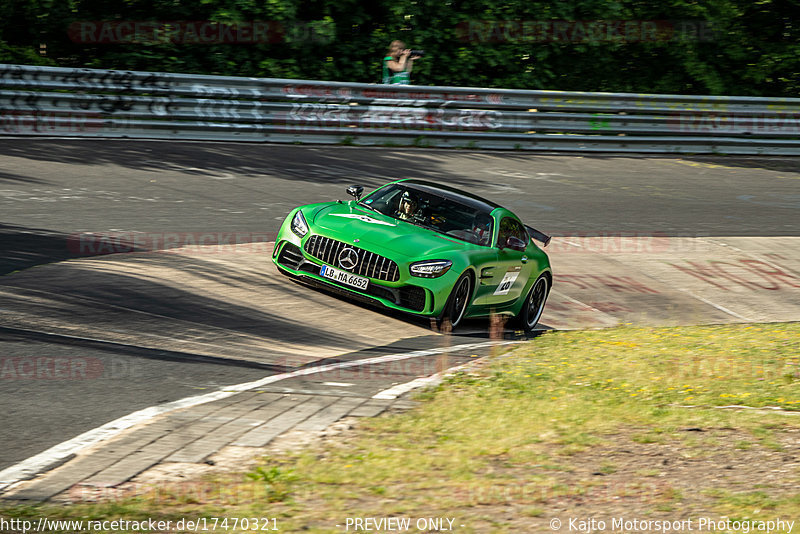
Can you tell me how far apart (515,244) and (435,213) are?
966mm

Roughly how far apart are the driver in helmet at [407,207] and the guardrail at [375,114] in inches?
357

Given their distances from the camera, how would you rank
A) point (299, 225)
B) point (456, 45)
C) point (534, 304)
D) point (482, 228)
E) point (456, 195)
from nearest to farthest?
1. point (299, 225)
2. point (482, 228)
3. point (456, 195)
4. point (534, 304)
5. point (456, 45)

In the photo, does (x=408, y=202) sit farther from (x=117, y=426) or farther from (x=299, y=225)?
(x=117, y=426)

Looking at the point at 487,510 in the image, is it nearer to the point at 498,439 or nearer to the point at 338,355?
the point at 498,439

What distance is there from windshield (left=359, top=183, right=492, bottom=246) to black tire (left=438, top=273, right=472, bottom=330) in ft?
2.05

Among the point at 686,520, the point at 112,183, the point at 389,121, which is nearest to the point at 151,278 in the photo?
the point at 112,183

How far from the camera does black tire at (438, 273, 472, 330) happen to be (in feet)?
33.3

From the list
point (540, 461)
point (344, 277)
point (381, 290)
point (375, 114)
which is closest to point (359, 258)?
point (344, 277)

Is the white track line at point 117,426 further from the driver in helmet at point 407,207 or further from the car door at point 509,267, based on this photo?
the driver in helmet at point 407,207

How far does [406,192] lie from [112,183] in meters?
6.01

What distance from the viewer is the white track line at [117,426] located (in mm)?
5270

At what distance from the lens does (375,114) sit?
20812 mm

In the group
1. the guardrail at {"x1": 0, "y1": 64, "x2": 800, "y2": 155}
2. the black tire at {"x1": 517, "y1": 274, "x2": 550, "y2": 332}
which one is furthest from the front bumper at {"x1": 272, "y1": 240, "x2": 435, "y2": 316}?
the guardrail at {"x1": 0, "y1": 64, "x2": 800, "y2": 155}

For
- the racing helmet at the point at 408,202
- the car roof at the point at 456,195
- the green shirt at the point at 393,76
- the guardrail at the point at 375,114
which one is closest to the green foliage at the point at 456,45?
the green shirt at the point at 393,76
